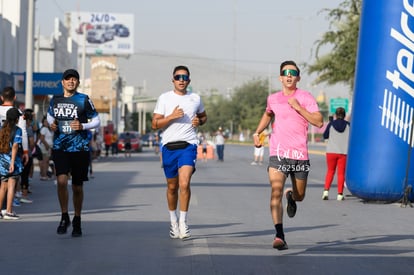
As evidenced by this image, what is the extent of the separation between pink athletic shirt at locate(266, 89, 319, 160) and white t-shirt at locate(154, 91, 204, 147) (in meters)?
1.09

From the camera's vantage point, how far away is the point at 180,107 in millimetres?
10844

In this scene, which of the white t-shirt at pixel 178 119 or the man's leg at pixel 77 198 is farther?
the man's leg at pixel 77 198

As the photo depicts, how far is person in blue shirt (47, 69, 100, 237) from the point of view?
11.1 m

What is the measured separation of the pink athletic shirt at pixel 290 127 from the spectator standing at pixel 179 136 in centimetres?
108

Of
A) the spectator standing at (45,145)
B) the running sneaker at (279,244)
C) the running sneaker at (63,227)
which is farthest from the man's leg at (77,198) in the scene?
the spectator standing at (45,145)

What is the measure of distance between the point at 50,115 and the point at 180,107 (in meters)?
1.52

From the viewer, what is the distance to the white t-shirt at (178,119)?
35.5 feet

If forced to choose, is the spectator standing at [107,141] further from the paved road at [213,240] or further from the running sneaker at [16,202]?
the running sneaker at [16,202]

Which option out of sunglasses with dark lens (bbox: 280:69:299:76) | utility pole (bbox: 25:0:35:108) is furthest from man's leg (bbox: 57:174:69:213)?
utility pole (bbox: 25:0:35:108)

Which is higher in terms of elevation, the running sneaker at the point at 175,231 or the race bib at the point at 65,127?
the race bib at the point at 65,127

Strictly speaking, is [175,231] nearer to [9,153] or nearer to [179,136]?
[179,136]

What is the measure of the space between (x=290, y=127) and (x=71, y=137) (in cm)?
259

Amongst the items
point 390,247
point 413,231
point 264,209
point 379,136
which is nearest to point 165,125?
point 390,247

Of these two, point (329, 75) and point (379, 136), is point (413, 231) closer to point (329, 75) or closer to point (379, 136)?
point (379, 136)
